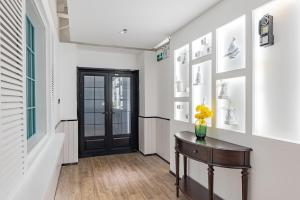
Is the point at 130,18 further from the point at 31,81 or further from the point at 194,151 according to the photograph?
the point at 194,151

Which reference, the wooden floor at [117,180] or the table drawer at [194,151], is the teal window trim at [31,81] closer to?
the wooden floor at [117,180]

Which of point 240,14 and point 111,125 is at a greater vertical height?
point 240,14

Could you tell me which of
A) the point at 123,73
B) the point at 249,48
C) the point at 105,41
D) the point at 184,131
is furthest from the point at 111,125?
the point at 249,48

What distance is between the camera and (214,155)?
2219 millimetres

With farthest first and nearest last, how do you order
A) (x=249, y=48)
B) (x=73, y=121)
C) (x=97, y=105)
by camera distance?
(x=97, y=105) → (x=73, y=121) → (x=249, y=48)

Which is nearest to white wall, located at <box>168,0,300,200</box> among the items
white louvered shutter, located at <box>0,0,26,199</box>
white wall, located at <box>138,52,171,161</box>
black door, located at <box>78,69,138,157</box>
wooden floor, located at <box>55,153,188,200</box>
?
wooden floor, located at <box>55,153,188,200</box>

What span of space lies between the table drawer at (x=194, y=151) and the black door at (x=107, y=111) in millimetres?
2822

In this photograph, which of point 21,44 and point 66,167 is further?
point 66,167

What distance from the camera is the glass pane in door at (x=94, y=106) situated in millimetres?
5121

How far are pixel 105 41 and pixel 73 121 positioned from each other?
73.7 inches

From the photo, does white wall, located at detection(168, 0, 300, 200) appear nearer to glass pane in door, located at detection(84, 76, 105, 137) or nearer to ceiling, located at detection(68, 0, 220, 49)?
ceiling, located at detection(68, 0, 220, 49)

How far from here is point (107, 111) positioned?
17.4ft

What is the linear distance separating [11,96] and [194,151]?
2.01 meters

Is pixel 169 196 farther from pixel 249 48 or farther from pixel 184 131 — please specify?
pixel 249 48
